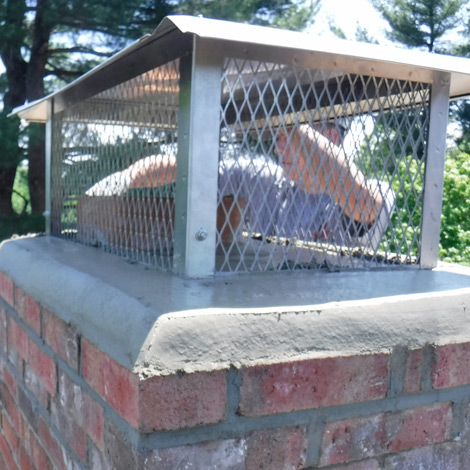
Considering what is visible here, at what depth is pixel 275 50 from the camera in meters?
1.21

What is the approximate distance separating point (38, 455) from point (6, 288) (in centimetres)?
52

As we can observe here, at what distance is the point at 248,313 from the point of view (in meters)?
0.96

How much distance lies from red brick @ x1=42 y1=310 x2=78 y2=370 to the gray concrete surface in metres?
0.03

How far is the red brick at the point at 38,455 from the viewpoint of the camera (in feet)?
4.46

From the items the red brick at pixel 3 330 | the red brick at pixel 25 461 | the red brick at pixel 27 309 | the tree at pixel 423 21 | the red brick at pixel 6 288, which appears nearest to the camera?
the red brick at pixel 27 309

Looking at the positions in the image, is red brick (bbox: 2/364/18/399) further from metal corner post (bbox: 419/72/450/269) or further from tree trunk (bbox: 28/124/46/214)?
tree trunk (bbox: 28/124/46/214)

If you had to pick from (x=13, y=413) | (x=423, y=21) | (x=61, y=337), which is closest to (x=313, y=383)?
(x=61, y=337)

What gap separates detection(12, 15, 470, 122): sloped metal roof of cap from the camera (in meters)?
1.06

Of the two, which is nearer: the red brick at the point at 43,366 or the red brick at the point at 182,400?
the red brick at the point at 182,400

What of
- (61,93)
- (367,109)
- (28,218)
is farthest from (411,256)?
(28,218)

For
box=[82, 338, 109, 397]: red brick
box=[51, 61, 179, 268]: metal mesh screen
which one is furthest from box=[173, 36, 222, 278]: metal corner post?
box=[82, 338, 109, 397]: red brick

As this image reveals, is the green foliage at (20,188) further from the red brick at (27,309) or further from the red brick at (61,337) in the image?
the red brick at (61,337)

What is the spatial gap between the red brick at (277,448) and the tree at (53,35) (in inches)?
273

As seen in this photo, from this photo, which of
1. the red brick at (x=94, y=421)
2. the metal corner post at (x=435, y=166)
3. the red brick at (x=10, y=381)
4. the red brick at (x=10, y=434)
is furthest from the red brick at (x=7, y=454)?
the metal corner post at (x=435, y=166)
